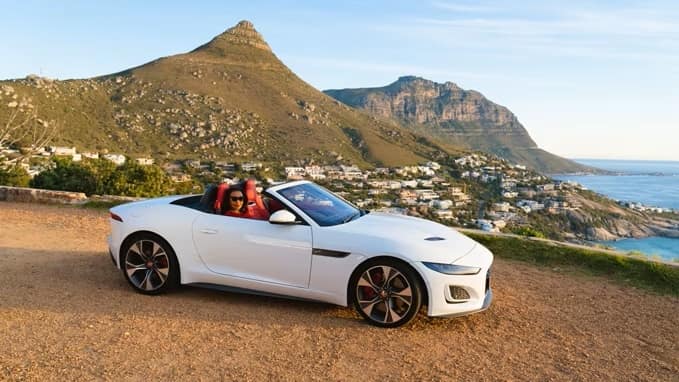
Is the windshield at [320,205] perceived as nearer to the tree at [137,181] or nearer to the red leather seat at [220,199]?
the red leather seat at [220,199]

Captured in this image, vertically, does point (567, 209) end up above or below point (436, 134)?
below

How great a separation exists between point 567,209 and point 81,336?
6359 centimetres

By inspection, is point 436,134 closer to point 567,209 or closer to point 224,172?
point 567,209

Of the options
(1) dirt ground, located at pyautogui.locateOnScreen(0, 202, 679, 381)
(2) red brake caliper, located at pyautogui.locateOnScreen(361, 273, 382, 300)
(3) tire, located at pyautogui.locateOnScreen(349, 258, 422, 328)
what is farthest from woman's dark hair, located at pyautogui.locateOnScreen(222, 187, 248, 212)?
A: (2) red brake caliper, located at pyautogui.locateOnScreen(361, 273, 382, 300)

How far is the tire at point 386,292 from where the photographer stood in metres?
4.98

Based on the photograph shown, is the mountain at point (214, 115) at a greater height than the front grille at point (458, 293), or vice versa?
the mountain at point (214, 115)

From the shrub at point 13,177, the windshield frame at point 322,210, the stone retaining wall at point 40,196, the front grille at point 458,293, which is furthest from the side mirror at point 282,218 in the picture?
the shrub at point 13,177

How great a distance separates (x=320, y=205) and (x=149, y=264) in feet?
6.77

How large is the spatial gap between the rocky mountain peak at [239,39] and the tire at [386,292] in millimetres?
103780

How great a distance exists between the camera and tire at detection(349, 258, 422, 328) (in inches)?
196

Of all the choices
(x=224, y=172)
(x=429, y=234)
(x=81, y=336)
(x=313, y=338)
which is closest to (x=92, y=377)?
(x=81, y=336)

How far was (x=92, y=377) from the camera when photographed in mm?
3844

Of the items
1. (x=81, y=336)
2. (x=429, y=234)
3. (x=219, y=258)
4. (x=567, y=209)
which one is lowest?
(x=567, y=209)

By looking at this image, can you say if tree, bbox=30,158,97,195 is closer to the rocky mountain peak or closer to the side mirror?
the side mirror
